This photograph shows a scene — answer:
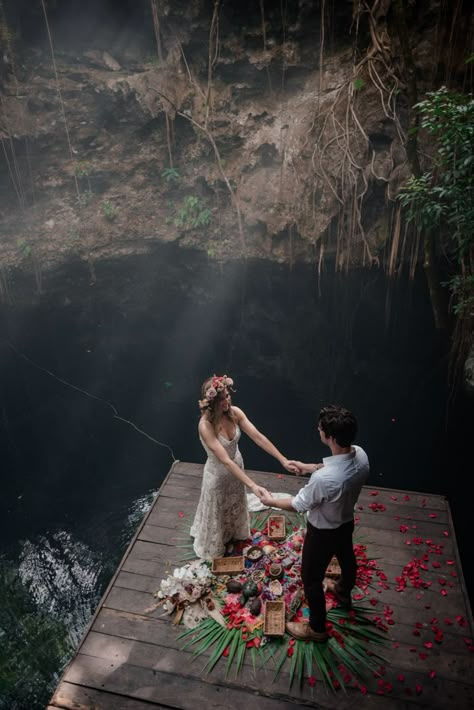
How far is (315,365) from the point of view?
8.59m

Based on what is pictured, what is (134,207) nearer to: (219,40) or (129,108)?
(129,108)

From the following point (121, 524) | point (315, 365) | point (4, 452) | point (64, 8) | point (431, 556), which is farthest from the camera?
point (64, 8)

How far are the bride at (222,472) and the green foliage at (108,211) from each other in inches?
409

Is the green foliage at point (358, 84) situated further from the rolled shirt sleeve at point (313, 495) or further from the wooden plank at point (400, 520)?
the rolled shirt sleeve at point (313, 495)

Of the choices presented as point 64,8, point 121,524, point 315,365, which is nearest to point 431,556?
point 121,524

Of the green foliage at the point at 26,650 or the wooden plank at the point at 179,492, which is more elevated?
the wooden plank at the point at 179,492

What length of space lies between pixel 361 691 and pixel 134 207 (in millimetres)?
12255

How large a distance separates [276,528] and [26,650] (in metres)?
2.51

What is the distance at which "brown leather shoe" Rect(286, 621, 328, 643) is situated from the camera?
10.5 feet

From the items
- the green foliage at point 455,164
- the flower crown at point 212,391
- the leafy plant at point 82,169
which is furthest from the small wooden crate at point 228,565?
the leafy plant at point 82,169

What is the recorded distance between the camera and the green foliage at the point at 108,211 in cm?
1282

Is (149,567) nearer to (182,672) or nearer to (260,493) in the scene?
(182,672)

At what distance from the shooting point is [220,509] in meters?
3.79

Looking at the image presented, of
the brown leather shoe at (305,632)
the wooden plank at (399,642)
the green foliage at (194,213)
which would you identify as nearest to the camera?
the wooden plank at (399,642)
